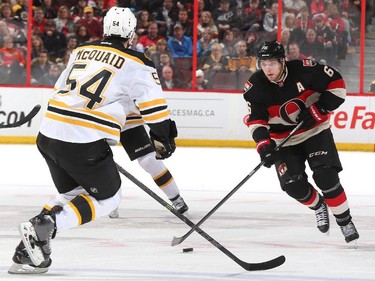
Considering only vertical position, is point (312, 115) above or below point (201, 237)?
above

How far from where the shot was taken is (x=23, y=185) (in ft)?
24.6

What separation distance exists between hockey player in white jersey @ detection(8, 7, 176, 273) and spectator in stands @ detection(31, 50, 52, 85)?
23.4 ft

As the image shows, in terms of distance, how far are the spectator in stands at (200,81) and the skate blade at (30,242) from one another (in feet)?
23.9

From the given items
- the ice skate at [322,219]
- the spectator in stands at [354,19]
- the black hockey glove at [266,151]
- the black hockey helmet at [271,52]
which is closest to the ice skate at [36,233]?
the black hockey glove at [266,151]

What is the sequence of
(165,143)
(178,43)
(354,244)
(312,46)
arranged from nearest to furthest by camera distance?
1. (165,143)
2. (354,244)
3. (312,46)
4. (178,43)

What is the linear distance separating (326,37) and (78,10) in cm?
258

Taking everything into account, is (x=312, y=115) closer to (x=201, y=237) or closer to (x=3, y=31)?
(x=201, y=237)

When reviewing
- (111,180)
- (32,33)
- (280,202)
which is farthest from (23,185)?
(32,33)

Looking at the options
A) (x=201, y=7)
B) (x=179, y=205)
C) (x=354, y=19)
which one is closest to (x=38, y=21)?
(x=201, y=7)

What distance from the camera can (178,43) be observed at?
1159 centimetres

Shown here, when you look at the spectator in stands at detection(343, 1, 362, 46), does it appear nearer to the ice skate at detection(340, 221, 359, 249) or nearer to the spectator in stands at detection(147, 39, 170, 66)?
the spectator in stands at detection(147, 39, 170, 66)

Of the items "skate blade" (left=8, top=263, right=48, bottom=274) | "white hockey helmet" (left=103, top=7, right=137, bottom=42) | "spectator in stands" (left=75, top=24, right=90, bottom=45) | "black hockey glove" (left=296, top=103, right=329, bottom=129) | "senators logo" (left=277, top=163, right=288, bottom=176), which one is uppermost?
"white hockey helmet" (left=103, top=7, right=137, bottom=42)

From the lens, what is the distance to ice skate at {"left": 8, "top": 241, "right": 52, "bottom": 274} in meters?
4.24

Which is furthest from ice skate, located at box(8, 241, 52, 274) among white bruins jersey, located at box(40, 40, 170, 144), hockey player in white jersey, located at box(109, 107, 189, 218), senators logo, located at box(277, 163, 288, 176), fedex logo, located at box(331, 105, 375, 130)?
fedex logo, located at box(331, 105, 375, 130)
